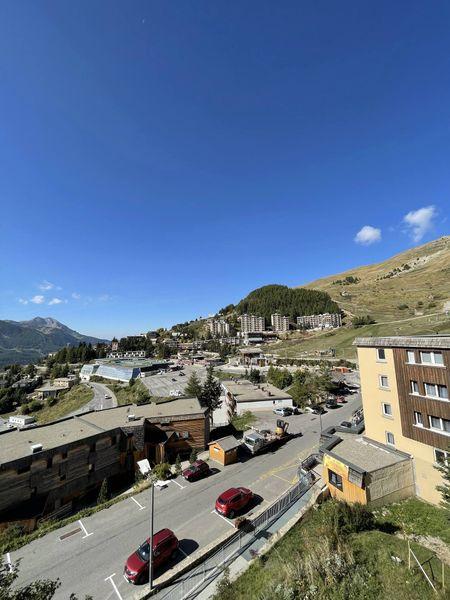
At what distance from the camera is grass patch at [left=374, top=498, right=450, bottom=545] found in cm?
1902

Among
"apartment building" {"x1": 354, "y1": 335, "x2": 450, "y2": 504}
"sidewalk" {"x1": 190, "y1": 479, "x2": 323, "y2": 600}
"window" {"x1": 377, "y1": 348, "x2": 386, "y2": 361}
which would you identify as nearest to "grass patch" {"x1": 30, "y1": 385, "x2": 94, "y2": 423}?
"sidewalk" {"x1": 190, "y1": 479, "x2": 323, "y2": 600}

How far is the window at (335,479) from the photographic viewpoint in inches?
912

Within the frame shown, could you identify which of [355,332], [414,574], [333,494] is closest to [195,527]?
[333,494]

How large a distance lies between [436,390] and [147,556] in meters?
24.3

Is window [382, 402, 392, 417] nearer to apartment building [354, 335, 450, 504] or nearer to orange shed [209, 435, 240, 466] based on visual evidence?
apartment building [354, 335, 450, 504]

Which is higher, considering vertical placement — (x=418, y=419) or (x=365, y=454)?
(x=418, y=419)

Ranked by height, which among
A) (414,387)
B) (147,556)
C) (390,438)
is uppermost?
(414,387)

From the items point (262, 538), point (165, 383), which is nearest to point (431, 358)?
point (262, 538)

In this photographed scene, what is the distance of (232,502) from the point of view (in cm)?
2223

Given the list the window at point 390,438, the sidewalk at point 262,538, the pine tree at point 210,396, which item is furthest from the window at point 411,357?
the pine tree at point 210,396

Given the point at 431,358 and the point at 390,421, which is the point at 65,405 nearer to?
the point at 390,421

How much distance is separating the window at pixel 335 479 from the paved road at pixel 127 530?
14.9 ft

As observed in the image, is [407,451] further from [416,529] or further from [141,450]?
[141,450]

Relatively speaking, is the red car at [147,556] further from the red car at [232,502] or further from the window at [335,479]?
the window at [335,479]
